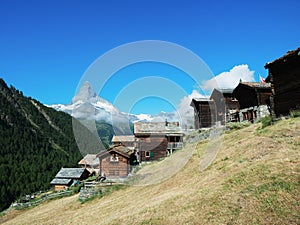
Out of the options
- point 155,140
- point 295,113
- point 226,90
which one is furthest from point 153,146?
point 295,113

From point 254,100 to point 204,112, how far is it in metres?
12.9

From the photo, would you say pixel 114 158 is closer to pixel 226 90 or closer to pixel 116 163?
pixel 116 163

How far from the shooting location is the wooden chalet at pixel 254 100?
35312 millimetres

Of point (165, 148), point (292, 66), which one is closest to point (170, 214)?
point (292, 66)

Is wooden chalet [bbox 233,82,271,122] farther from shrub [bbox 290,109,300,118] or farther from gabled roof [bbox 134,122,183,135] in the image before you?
gabled roof [bbox 134,122,183,135]

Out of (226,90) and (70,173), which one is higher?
(226,90)

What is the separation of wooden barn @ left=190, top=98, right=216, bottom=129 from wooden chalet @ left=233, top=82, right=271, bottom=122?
9.71 meters

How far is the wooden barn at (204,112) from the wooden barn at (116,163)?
15.0 meters

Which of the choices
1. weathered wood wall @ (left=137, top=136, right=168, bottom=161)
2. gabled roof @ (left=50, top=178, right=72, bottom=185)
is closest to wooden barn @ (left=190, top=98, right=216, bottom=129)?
weathered wood wall @ (left=137, top=136, right=168, bottom=161)

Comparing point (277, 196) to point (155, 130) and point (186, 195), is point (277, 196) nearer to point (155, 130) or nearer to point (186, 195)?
point (186, 195)

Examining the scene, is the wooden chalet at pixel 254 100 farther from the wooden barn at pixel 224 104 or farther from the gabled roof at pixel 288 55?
the gabled roof at pixel 288 55

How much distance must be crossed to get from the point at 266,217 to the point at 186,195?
5.75 meters

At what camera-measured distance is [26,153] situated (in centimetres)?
14100

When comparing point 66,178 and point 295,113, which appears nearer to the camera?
point 295,113
